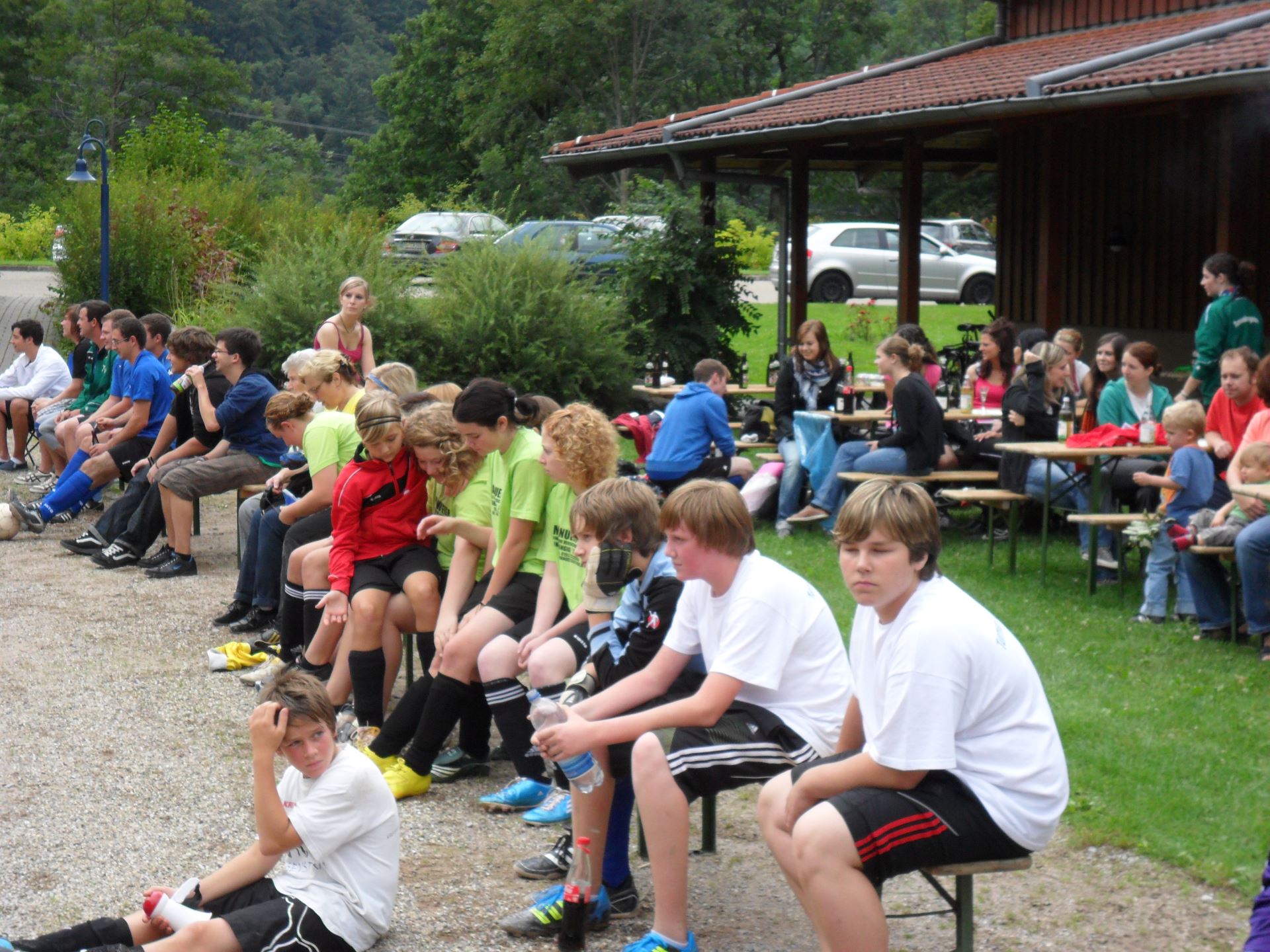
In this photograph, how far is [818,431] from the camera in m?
9.20

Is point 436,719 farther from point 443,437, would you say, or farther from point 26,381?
point 26,381

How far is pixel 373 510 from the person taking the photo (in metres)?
5.76

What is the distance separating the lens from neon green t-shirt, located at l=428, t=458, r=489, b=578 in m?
Answer: 5.53

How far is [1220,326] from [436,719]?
20.7 feet

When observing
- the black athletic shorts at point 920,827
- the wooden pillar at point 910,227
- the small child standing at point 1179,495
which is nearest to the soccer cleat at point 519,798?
the black athletic shorts at point 920,827

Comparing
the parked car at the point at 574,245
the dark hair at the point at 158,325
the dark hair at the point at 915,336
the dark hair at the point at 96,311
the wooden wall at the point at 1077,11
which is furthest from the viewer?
the parked car at the point at 574,245

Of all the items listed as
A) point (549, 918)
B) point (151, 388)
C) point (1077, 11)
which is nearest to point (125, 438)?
point (151, 388)

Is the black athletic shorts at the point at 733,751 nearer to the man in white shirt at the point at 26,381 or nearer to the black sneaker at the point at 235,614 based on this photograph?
the black sneaker at the point at 235,614

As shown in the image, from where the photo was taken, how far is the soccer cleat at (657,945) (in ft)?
11.6

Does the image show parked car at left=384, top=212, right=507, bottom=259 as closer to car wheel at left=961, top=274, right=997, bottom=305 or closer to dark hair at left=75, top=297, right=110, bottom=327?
dark hair at left=75, top=297, right=110, bottom=327

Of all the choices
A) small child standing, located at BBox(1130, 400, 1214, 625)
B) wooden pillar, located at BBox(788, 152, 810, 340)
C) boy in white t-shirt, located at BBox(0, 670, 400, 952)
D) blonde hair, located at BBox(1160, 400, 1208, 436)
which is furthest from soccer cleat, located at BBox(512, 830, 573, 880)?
wooden pillar, located at BBox(788, 152, 810, 340)

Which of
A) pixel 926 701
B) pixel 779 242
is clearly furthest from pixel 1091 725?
pixel 779 242

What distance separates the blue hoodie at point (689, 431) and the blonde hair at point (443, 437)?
10.5 feet

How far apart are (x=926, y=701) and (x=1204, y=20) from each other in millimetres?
10752
